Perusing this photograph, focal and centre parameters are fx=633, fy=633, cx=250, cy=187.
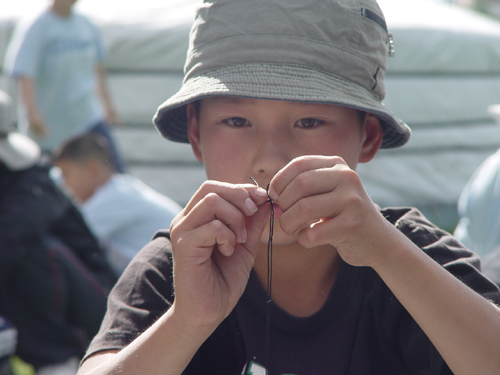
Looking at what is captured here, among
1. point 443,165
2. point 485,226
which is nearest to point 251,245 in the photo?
point 485,226

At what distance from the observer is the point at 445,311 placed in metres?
0.89

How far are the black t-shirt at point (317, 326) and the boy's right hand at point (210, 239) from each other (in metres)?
0.17

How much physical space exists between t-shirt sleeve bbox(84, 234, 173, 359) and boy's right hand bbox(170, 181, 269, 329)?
162 millimetres

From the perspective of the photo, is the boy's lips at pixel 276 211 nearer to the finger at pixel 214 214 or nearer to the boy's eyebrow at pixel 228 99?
the finger at pixel 214 214

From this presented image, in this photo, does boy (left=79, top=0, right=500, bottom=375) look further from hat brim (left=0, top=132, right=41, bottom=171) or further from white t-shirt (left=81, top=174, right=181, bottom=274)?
white t-shirt (left=81, top=174, right=181, bottom=274)

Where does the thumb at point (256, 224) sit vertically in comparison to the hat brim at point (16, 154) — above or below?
above

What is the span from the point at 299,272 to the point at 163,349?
354 millimetres

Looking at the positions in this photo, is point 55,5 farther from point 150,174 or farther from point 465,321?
point 465,321

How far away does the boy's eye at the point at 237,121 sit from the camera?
1.11 metres

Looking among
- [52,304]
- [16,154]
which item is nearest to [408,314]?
[52,304]

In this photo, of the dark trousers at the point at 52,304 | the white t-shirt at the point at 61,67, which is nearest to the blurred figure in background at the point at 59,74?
the white t-shirt at the point at 61,67

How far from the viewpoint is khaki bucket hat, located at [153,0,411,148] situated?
3.40 ft

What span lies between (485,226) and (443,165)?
279 cm

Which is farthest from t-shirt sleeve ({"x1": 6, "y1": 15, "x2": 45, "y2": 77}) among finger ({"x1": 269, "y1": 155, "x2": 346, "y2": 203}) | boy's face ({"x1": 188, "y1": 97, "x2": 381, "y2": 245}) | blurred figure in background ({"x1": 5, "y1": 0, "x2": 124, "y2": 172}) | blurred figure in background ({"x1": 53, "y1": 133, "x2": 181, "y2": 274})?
finger ({"x1": 269, "y1": 155, "x2": 346, "y2": 203})
